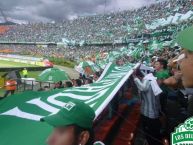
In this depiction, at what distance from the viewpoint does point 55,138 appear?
6.91 feet

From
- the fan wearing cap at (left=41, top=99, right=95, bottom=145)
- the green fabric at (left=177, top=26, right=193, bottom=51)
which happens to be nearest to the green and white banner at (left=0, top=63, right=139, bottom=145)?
the fan wearing cap at (left=41, top=99, right=95, bottom=145)

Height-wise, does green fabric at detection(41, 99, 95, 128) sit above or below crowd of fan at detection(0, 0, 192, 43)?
below

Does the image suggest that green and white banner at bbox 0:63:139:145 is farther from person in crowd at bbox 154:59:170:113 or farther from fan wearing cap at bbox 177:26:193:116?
fan wearing cap at bbox 177:26:193:116

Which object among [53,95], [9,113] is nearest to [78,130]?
[9,113]

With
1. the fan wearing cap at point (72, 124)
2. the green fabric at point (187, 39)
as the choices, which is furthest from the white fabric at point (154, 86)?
the green fabric at point (187, 39)

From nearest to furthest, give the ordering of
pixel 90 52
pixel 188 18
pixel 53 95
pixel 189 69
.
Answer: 1. pixel 189 69
2. pixel 53 95
3. pixel 188 18
4. pixel 90 52

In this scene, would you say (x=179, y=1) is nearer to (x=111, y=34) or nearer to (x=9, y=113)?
(x=111, y=34)

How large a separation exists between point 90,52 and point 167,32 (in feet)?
101

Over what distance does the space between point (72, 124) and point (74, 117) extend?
4 centimetres

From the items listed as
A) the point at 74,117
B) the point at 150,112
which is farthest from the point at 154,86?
the point at 74,117

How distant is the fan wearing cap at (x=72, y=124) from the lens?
207 cm

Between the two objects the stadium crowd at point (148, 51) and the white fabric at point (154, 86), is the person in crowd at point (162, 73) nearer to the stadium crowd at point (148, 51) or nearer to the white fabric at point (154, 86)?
the stadium crowd at point (148, 51)

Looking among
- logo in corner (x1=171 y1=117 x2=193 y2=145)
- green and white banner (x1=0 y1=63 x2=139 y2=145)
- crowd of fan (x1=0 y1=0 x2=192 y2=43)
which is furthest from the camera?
crowd of fan (x1=0 y1=0 x2=192 y2=43)

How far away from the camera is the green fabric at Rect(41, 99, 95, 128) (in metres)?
2.06
